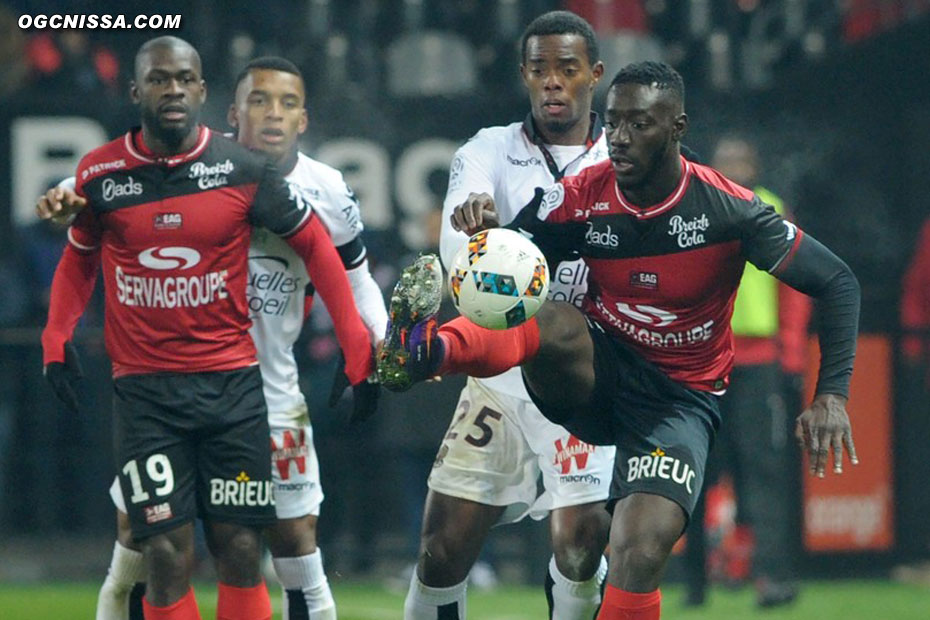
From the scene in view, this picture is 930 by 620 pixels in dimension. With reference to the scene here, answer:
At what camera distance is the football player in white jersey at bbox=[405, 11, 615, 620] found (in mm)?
6352

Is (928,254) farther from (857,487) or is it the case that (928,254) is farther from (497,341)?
(497,341)

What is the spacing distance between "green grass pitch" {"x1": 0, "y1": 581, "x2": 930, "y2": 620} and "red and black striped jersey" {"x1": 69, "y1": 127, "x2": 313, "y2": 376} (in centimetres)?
291

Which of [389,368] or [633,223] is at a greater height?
[633,223]

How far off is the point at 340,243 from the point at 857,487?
4.91 m

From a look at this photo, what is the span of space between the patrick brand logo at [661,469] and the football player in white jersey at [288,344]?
137 cm

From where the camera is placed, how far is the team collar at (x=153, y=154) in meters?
6.39

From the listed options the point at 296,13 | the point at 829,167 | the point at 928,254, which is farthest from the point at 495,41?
the point at 928,254

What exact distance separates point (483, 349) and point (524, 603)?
173 inches

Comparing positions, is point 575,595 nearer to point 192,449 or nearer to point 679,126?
point 192,449

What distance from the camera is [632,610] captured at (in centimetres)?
549

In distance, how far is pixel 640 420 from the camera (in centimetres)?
585

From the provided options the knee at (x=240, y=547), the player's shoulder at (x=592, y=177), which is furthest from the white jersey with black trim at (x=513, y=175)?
the knee at (x=240, y=547)

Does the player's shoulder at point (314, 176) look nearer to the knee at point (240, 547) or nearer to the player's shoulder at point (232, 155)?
the player's shoulder at point (232, 155)

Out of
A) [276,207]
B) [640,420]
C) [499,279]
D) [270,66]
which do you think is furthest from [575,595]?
[270,66]
